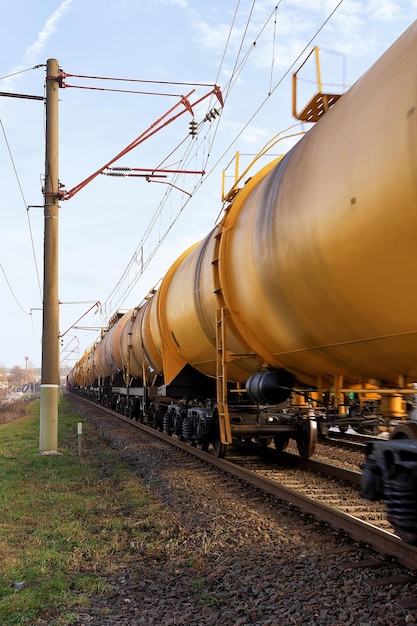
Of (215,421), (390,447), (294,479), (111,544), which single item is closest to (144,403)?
(215,421)

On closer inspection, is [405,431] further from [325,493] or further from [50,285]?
[50,285]

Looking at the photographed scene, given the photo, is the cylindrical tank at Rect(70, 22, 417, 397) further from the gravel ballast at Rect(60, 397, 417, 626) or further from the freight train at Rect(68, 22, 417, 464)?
the gravel ballast at Rect(60, 397, 417, 626)

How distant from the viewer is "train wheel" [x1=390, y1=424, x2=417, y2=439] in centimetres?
426

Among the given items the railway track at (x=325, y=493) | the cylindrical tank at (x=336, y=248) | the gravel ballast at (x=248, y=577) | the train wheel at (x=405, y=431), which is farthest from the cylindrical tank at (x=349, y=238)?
the gravel ballast at (x=248, y=577)

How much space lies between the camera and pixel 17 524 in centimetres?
612

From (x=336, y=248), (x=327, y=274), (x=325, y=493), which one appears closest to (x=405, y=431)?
(x=327, y=274)

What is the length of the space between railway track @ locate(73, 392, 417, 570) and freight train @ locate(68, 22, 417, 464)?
2.06 feet

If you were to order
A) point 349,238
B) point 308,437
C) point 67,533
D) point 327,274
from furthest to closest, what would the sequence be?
point 308,437 → point 67,533 → point 327,274 → point 349,238

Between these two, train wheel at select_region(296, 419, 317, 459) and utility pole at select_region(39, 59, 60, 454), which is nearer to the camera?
train wheel at select_region(296, 419, 317, 459)

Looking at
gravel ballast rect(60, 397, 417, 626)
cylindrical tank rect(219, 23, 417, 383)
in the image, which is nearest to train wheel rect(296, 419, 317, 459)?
gravel ballast rect(60, 397, 417, 626)

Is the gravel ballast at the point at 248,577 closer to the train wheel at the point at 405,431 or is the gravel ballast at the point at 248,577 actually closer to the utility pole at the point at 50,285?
the train wheel at the point at 405,431

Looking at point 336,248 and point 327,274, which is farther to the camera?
point 327,274

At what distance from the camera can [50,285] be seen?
38.1 feet

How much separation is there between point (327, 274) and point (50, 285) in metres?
8.13
